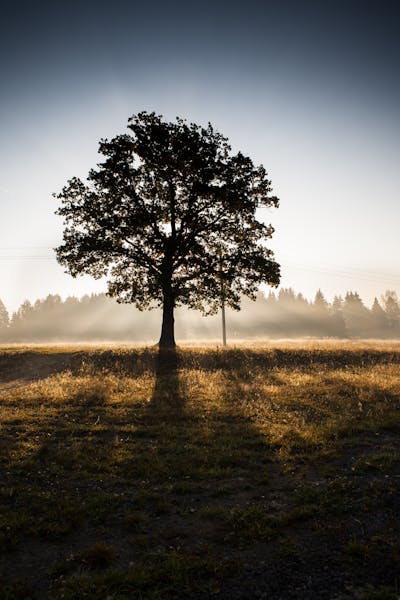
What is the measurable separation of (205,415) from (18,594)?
8507mm

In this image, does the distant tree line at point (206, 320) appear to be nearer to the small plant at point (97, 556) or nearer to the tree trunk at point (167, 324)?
the tree trunk at point (167, 324)

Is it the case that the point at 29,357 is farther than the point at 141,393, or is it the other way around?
the point at 29,357

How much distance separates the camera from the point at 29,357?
83.6 ft

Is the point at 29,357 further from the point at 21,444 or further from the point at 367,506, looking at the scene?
the point at 367,506

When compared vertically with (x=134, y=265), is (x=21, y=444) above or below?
below

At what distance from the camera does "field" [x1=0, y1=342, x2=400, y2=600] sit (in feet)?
15.6

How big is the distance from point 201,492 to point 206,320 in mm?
118259

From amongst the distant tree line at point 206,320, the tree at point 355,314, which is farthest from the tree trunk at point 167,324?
the tree at point 355,314

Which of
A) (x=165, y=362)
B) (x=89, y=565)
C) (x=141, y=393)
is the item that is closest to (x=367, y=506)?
(x=89, y=565)

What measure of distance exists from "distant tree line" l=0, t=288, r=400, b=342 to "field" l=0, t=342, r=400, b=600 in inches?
3541

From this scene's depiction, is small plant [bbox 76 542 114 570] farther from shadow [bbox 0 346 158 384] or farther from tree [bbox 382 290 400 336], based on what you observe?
tree [bbox 382 290 400 336]

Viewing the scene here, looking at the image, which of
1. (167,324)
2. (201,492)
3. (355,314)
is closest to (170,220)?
(167,324)

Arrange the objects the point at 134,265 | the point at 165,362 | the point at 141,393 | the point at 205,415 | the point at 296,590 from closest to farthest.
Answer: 1. the point at 296,590
2. the point at 205,415
3. the point at 141,393
4. the point at 165,362
5. the point at 134,265

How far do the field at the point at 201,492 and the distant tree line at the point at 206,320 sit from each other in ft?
295
